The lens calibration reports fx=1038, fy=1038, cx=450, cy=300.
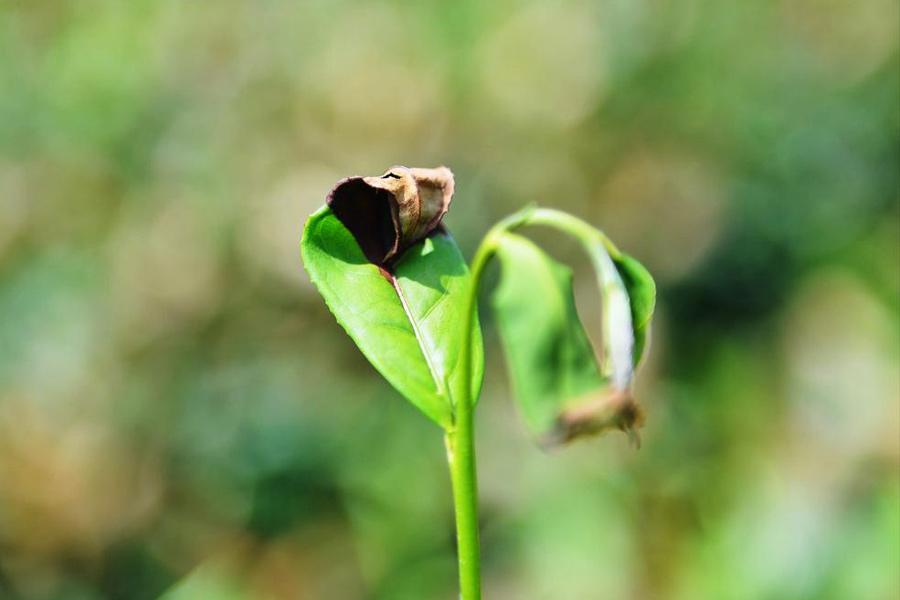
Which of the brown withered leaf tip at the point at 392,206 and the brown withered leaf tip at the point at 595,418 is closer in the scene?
the brown withered leaf tip at the point at 595,418

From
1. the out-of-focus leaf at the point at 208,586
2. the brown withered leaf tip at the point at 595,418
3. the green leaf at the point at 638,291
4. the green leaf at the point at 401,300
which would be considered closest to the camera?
the brown withered leaf tip at the point at 595,418

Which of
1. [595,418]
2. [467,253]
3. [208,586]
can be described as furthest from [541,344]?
[467,253]

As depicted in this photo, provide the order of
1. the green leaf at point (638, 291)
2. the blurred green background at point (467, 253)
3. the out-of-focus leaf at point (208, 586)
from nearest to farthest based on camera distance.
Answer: the green leaf at point (638, 291) < the out-of-focus leaf at point (208, 586) < the blurred green background at point (467, 253)

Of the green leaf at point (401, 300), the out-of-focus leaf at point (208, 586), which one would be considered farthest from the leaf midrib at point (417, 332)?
the out-of-focus leaf at point (208, 586)

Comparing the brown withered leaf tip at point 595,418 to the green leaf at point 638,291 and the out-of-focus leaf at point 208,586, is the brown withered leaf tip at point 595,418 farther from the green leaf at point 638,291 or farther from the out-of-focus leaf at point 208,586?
the out-of-focus leaf at point 208,586

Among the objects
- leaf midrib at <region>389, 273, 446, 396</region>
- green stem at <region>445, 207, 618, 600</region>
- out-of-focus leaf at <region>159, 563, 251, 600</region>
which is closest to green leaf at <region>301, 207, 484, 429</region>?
leaf midrib at <region>389, 273, 446, 396</region>

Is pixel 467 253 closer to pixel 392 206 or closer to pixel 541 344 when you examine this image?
pixel 392 206
